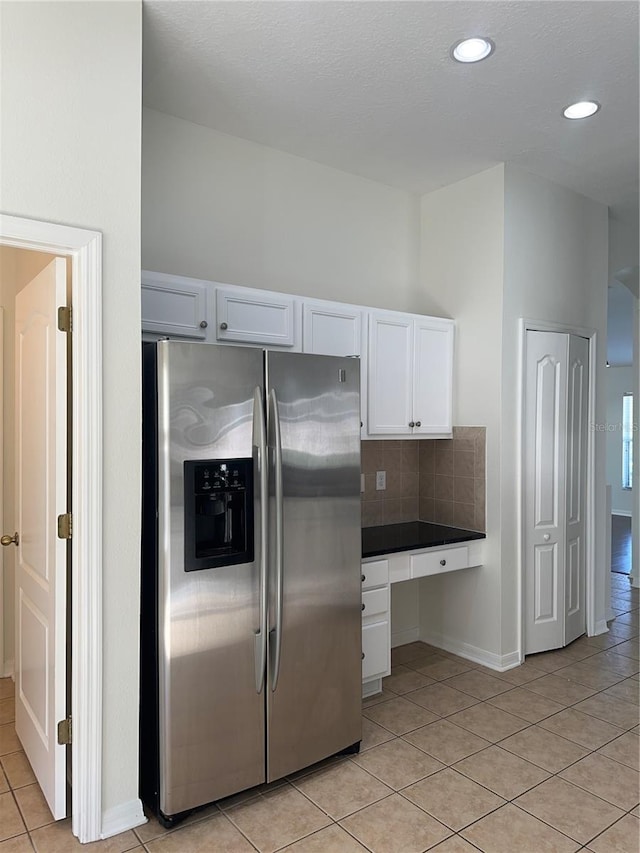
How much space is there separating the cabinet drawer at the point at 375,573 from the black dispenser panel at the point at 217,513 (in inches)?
38.8

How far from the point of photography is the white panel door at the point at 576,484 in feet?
13.4

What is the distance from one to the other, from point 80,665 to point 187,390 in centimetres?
104

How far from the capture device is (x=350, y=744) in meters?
2.72

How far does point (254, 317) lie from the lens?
10.1 feet

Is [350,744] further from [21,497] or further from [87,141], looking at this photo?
[87,141]

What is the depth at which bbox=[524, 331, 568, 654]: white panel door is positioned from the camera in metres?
3.87

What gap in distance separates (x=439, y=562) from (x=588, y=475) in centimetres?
145

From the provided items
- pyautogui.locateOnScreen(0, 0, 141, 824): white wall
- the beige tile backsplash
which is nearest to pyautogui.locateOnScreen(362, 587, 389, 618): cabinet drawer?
the beige tile backsplash

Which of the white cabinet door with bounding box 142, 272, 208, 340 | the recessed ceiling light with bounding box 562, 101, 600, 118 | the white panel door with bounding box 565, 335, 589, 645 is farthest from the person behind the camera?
the white panel door with bounding box 565, 335, 589, 645

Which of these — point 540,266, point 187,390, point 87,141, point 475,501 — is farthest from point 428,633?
point 87,141

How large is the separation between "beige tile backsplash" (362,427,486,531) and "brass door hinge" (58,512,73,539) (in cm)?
208

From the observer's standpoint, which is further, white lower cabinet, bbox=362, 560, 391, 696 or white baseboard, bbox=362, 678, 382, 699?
white baseboard, bbox=362, 678, 382, 699

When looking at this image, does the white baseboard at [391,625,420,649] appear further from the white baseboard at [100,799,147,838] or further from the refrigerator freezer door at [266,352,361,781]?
the white baseboard at [100,799,147,838]

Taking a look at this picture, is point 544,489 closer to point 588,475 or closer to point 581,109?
point 588,475
